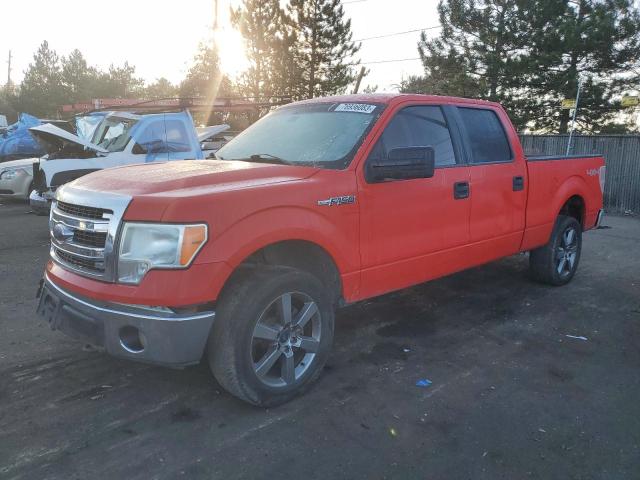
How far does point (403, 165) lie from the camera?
354cm

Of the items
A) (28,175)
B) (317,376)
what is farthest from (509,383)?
(28,175)

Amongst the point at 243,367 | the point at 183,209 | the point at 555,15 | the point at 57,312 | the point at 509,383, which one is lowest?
the point at 509,383

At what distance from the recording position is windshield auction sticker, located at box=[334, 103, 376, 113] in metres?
4.01

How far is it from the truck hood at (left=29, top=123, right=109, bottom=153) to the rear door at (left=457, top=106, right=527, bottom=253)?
21.7 feet

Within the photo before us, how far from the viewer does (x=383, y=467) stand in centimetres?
274

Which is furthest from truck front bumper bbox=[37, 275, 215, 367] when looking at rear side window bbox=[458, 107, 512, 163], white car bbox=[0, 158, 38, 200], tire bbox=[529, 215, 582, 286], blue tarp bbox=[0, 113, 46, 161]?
blue tarp bbox=[0, 113, 46, 161]

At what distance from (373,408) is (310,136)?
198 cm

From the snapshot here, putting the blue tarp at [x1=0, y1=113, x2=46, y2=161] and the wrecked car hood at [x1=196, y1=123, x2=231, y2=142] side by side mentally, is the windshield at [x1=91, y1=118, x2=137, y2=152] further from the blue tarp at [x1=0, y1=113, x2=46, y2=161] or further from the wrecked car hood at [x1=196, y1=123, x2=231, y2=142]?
the blue tarp at [x1=0, y1=113, x2=46, y2=161]

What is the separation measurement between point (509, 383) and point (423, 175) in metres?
1.52

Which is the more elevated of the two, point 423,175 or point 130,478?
point 423,175

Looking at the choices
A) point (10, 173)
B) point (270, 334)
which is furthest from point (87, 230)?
point (10, 173)

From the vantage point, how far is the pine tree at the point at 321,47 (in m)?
26.8

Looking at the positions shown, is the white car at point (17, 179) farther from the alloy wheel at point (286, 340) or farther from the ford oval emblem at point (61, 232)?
the alloy wheel at point (286, 340)

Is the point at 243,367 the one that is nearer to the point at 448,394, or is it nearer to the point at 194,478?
the point at 194,478
